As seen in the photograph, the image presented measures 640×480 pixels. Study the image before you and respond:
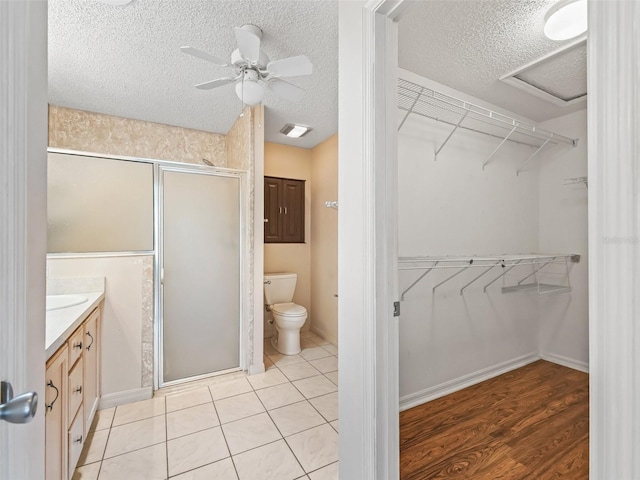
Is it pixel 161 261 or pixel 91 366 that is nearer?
pixel 91 366

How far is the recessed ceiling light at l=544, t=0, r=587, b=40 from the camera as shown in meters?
1.46

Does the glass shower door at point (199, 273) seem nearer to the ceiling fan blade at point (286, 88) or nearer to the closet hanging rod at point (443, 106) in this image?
the ceiling fan blade at point (286, 88)

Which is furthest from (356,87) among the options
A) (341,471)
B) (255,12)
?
(341,471)

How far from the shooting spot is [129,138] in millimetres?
3162

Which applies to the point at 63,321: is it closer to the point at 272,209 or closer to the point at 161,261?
the point at 161,261

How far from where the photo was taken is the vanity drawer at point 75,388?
137 cm

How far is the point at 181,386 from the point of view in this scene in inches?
95.7

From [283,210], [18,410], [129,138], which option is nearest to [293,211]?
[283,210]

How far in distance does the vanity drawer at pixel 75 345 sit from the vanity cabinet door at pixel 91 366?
0.11 meters

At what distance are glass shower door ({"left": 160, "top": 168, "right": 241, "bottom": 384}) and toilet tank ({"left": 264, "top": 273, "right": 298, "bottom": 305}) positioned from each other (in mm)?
677

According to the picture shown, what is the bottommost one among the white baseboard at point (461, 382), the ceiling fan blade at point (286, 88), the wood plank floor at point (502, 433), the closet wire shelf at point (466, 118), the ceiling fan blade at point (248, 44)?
the wood plank floor at point (502, 433)

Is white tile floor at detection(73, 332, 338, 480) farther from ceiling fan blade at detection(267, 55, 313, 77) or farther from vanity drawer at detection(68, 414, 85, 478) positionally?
ceiling fan blade at detection(267, 55, 313, 77)

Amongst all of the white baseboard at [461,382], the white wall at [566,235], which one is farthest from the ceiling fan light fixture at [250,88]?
the white wall at [566,235]

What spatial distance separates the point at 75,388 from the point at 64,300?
0.68 m
